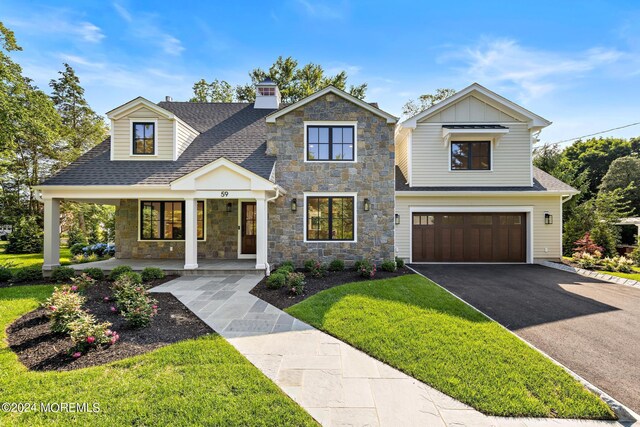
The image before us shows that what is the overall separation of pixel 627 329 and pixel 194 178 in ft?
34.6

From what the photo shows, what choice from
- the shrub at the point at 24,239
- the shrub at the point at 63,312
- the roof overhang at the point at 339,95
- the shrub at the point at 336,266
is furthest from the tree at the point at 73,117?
the shrub at the point at 336,266

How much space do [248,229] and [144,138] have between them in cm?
501

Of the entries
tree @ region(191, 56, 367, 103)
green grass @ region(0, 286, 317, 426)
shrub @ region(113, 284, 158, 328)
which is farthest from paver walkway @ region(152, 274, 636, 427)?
tree @ region(191, 56, 367, 103)

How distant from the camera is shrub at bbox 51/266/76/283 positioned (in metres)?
7.90

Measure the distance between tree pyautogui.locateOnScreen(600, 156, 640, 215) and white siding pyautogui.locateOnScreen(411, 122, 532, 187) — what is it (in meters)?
17.9

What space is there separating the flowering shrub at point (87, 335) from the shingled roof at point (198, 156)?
5881 millimetres

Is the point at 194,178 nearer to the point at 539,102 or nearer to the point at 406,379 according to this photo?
the point at 406,379

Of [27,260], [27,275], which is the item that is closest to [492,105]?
[27,275]

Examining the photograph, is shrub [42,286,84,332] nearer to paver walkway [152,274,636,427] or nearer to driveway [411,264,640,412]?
paver walkway [152,274,636,427]

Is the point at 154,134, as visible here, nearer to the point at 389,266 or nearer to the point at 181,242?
the point at 181,242

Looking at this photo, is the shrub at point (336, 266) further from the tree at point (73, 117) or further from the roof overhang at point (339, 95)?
the tree at point (73, 117)

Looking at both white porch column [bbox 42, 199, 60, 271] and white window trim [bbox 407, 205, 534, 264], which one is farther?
white window trim [bbox 407, 205, 534, 264]

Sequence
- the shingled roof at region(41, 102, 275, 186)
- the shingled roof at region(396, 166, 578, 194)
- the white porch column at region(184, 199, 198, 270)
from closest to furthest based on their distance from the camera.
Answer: the white porch column at region(184, 199, 198, 270) → the shingled roof at region(41, 102, 275, 186) → the shingled roof at region(396, 166, 578, 194)

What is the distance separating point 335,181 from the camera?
9867 mm
